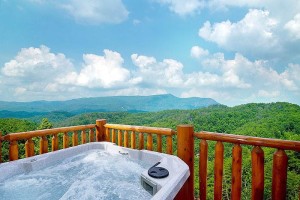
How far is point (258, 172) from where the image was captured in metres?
1.83

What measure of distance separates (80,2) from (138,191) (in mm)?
3815

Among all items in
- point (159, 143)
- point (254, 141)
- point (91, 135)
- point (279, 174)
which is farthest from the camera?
point (91, 135)

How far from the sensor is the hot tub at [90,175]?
2.01 metres

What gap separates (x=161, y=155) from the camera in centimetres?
249

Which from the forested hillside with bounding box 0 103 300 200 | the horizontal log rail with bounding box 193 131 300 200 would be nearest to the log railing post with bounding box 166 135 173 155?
the horizontal log rail with bounding box 193 131 300 200

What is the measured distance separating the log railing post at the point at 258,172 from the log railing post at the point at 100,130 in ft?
7.71

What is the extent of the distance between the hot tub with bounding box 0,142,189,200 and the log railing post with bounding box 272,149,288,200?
0.68 m

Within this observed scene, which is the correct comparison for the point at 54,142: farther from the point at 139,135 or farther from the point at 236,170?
the point at 236,170

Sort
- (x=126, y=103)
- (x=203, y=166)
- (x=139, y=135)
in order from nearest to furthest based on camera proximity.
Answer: (x=203, y=166) < (x=139, y=135) < (x=126, y=103)

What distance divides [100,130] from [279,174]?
2.58m

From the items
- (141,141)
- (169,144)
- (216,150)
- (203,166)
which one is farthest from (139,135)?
(216,150)

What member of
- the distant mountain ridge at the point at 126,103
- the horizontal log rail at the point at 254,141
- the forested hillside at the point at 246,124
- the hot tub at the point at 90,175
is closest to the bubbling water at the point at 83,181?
the hot tub at the point at 90,175

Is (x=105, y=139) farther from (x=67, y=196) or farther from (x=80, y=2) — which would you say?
(x=80, y=2)

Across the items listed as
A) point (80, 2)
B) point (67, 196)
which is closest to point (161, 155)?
point (67, 196)
